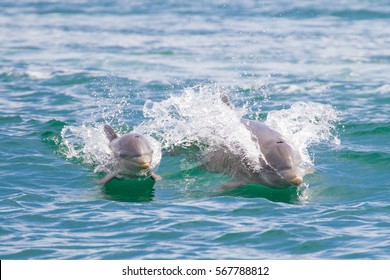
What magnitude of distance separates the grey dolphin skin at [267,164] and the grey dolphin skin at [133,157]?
1273 mm

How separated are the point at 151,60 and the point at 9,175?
12.4m

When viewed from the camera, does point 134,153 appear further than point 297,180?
Yes

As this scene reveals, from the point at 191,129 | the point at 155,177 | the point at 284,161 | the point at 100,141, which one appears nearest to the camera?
the point at 284,161

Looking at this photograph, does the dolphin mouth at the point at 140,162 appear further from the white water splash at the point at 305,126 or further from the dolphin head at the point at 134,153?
the white water splash at the point at 305,126

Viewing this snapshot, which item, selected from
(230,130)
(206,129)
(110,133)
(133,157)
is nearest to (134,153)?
(133,157)

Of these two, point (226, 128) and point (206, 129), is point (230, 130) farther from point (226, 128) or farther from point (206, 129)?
point (206, 129)

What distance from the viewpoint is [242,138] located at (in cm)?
1562

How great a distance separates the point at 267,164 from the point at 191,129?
2.89m

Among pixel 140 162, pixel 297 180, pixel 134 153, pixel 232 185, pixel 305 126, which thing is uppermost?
pixel 134 153

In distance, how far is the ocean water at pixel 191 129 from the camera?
1253 centimetres

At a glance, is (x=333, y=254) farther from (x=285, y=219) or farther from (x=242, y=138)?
(x=242, y=138)

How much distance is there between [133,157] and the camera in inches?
589

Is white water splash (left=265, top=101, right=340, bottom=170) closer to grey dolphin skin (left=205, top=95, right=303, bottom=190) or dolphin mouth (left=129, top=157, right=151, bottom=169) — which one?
grey dolphin skin (left=205, top=95, right=303, bottom=190)

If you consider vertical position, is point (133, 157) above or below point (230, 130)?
below
